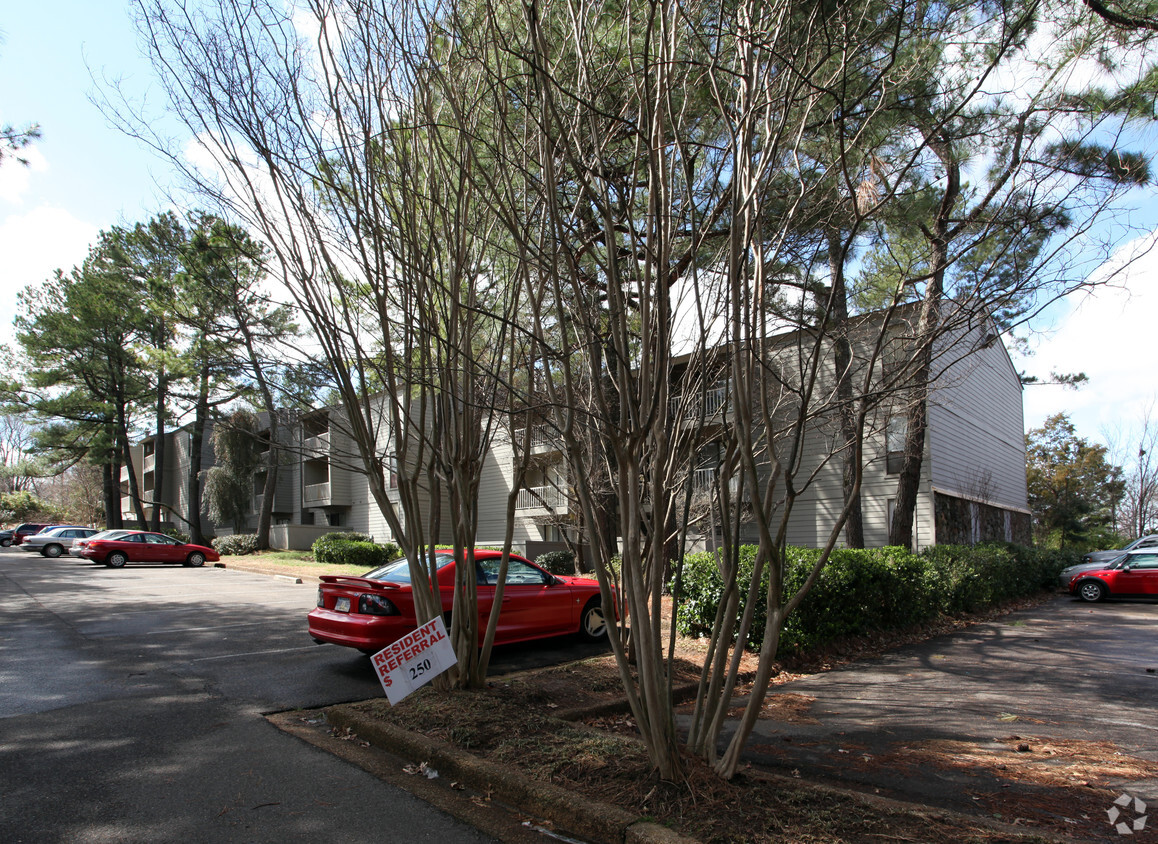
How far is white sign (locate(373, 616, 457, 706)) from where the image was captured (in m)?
5.51

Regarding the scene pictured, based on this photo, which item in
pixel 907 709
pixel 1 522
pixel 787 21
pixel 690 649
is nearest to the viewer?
pixel 787 21

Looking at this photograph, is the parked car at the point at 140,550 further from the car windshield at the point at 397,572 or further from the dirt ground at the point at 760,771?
the dirt ground at the point at 760,771

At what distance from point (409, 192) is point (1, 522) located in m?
84.4

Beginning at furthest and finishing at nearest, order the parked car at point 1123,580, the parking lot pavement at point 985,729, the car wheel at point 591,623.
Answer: the parked car at point 1123,580 < the car wheel at point 591,623 < the parking lot pavement at point 985,729

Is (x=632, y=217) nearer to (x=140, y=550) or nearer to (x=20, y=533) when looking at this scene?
(x=140, y=550)

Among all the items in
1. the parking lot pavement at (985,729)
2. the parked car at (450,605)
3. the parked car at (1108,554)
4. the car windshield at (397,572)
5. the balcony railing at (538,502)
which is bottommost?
the parking lot pavement at (985,729)

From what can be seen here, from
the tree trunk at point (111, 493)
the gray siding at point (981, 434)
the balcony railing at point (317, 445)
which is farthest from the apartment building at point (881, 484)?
the tree trunk at point (111, 493)

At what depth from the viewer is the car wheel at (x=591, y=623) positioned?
10.1 meters

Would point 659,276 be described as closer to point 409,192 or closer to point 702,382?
point 702,382

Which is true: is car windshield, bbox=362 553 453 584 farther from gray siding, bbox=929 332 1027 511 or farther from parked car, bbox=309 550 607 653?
gray siding, bbox=929 332 1027 511

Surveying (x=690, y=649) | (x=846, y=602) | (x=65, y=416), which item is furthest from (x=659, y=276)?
(x=65, y=416)

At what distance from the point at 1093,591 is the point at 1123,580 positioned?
0.76 meters

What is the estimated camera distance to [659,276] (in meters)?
3.95

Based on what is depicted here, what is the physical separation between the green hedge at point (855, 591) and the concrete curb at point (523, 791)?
464 centimetres
